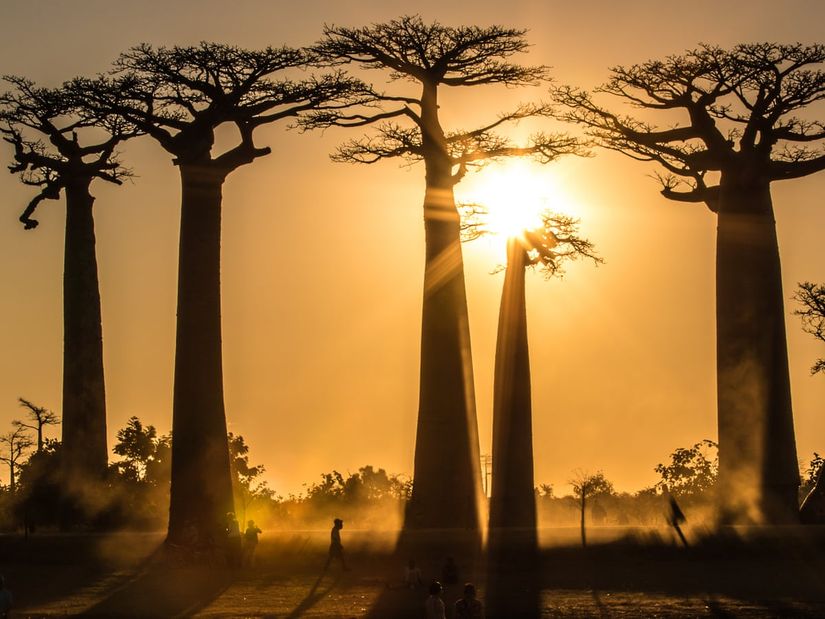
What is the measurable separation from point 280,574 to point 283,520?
1771cm

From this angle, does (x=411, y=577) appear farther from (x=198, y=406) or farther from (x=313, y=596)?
(x=198, y=406)

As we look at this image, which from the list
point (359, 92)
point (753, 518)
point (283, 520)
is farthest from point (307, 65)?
point (283, 520)

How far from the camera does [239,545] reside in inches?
1097

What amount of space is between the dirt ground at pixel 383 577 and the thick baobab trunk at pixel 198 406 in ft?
2.84

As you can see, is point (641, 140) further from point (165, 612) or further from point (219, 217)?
point (165, 612)

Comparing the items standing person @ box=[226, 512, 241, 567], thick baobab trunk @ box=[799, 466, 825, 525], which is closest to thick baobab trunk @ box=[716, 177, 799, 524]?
thick baobab trunk @ box=[799, 466, 825, 525]

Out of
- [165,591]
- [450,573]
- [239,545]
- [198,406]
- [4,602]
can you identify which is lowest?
[4,602]

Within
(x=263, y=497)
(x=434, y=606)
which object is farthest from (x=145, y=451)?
(x=434, y=606)

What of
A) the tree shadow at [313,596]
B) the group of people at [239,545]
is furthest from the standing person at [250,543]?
the tree shadow at [313,596]

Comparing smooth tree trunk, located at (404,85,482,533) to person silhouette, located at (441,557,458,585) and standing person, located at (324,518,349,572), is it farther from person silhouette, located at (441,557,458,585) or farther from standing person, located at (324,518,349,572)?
person silhouette, located at (441,557,458,585)

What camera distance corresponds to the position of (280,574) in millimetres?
26688

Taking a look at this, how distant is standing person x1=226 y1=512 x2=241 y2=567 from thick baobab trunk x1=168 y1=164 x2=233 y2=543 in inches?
10.1

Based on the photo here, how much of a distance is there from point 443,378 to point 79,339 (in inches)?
333

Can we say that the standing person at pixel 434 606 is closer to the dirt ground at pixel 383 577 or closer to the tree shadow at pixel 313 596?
the dirt ground at pixel 383 577
